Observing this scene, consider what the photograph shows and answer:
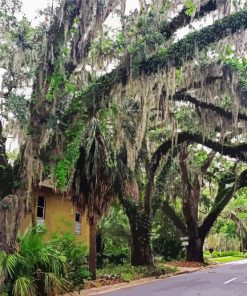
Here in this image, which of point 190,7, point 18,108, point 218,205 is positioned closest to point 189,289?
point 18,108

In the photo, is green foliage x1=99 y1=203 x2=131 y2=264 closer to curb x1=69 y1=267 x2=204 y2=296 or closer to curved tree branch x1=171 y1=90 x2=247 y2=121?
curb x1=69 y1=267 x2=204 y2=296

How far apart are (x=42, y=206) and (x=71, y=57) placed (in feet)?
32.6

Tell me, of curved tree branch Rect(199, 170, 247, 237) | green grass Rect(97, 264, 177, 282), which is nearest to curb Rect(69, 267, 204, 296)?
green grass Rect(97, 264, 177, 282)

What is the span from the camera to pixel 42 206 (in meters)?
21.5

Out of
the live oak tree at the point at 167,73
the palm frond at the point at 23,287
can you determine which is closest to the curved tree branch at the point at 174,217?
the live oak tree at the point at 167,73

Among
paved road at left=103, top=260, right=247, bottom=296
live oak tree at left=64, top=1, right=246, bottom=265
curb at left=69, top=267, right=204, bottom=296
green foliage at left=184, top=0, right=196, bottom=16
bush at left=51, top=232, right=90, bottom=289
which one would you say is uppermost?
green foliage at left=184, top=0, right=196, bottom=16

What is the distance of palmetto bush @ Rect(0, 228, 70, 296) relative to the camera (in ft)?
34.3

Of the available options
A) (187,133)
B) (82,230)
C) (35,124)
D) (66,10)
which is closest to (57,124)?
(35,124)

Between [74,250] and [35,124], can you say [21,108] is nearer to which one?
[35,124]

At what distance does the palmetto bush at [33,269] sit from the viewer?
1045 cm

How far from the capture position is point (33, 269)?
11.0 m

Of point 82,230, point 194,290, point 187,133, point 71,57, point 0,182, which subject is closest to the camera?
point 0,182

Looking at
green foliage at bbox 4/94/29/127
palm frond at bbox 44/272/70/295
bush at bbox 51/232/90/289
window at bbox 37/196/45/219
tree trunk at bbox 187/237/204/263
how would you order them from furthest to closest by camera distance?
tree trunk at bbox 187/237/204/263
window at bbox 37/196/45/219
bush at bbox 51/232/90/289
green foliage at bbox 4/94/29/127
palm frond at bbox 44/272/70/295

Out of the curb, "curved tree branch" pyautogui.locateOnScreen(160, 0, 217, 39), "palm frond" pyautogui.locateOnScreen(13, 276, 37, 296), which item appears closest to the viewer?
"palm frond" pyautogui.locateOnScreen(13, 276, 37, 296)
